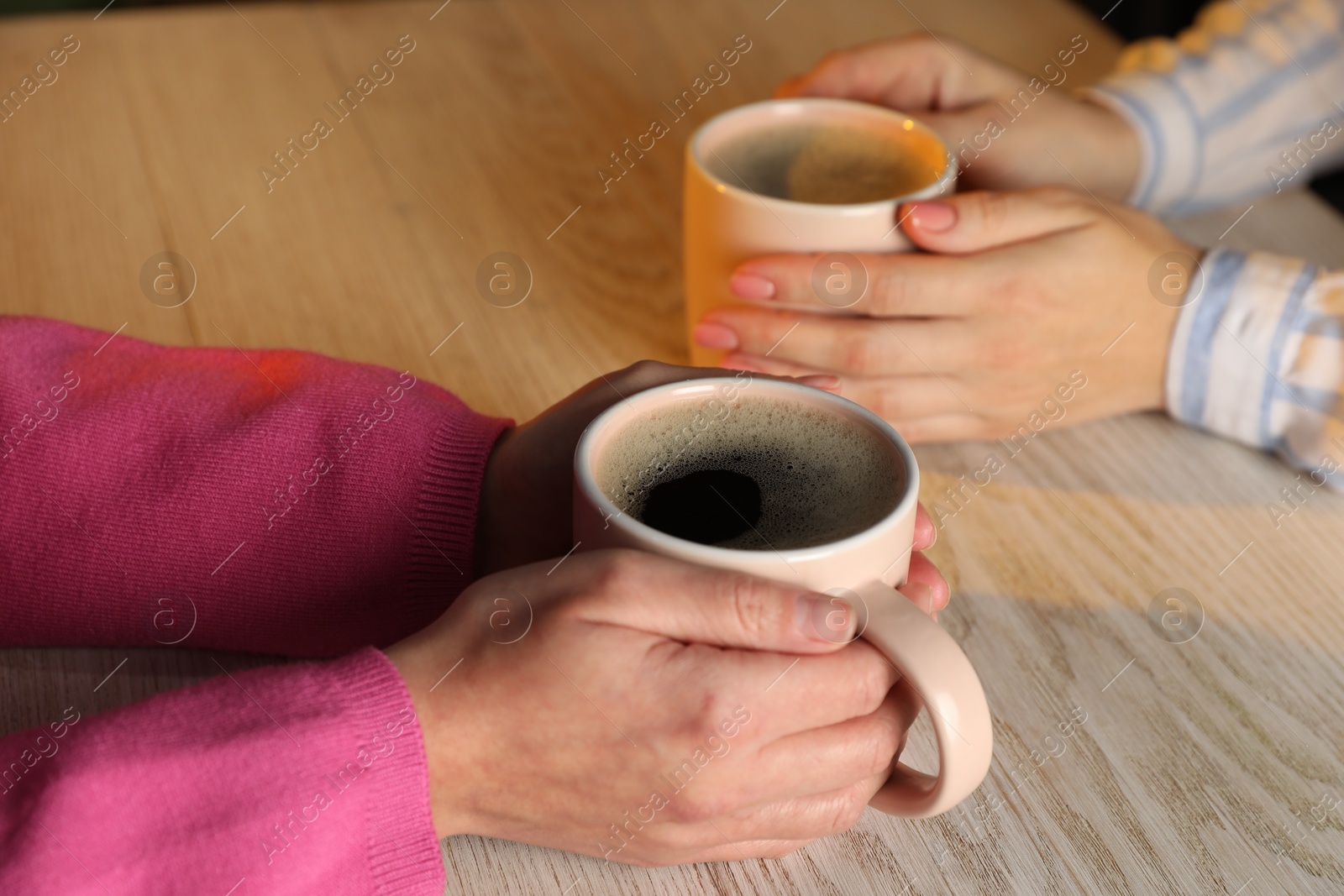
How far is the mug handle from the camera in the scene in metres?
0.42

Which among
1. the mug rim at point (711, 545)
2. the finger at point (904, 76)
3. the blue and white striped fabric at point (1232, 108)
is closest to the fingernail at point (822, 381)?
the mug rim at point (711, 545)

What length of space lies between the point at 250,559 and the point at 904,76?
65 cm

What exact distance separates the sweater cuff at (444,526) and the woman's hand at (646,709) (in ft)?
0.39

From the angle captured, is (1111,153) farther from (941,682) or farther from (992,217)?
(941,682)

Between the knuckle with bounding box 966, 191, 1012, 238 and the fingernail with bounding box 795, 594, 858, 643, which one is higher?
the fingernail with bounding box 795, 594, 858, 643

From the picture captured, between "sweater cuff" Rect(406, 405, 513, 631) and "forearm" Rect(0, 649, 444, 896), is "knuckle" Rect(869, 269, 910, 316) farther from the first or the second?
"forearm" Rect(0, 649, 444, 896)

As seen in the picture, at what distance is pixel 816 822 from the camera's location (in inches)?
19.1

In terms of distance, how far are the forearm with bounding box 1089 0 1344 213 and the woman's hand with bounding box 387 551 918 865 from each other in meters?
0.70

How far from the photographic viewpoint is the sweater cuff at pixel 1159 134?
38.6 inches

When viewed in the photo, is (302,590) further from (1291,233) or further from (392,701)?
(1291,233)

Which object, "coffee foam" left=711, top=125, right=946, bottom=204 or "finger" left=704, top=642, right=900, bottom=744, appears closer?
"finger" left=704, top=642, right=900, bottom=744

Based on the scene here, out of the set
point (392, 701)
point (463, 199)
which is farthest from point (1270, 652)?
point (463, 199)

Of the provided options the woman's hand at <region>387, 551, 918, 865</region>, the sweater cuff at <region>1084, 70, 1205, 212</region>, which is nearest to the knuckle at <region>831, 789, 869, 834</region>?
the woman's hand at <region>387, 551, 918, 865</region>

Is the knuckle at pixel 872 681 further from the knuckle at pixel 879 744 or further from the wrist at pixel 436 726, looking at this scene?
the wrist at pixel 436 726
